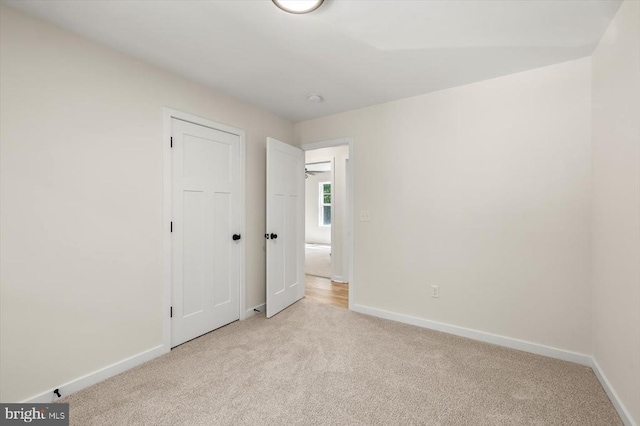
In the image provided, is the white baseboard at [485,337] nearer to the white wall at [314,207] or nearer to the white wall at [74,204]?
the white wall at [74,204]

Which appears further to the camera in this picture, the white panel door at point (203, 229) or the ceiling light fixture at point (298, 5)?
the white panel door at point (203, 229)

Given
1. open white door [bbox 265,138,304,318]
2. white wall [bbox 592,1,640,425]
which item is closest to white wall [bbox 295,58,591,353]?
white wall [bbox 592,1,640,425]

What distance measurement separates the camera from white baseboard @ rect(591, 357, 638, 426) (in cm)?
153

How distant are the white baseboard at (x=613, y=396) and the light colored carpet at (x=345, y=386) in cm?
4

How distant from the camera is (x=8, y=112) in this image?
5.25 ft

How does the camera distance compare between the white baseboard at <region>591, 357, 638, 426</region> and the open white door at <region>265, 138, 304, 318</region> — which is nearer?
the white baseboard at <region>591, 357, 638, 426</region>

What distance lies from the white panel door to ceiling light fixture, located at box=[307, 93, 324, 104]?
2.96 ft

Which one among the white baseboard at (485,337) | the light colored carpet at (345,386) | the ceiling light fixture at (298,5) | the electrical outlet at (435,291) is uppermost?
the ceiling light fixture at (298,5)

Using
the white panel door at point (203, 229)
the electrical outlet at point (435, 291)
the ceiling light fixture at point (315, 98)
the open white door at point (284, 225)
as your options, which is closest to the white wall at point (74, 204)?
the white panel door at point (203, 229)

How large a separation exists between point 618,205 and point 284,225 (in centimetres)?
289

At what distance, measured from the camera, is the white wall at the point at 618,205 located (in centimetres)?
148

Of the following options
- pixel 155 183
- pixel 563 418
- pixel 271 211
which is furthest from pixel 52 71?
pixel 563 418

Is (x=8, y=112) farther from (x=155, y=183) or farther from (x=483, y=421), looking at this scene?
(x=483, y=421)

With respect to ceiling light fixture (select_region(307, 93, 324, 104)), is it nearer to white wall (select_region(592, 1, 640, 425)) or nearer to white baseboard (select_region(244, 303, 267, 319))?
white wall (select_region(592, 1, 640, 425))
